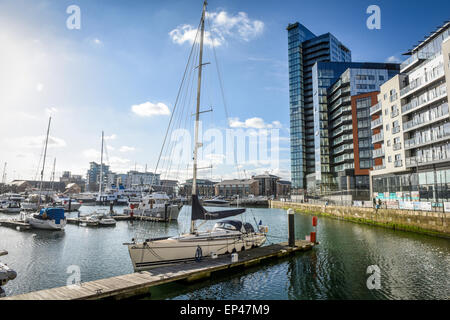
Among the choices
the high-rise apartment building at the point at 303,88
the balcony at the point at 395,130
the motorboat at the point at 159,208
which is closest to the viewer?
the balcony at the point at 395,130

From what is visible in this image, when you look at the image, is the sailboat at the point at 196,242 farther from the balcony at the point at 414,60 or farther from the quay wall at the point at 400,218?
the balcony at the point at 414,60

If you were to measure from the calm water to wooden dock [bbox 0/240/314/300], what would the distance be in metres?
0.63

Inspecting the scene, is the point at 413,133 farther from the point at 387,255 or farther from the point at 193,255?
the point at 193,255

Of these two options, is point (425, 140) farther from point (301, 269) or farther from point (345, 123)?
point (345, 123)

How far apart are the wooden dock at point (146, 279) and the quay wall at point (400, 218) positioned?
2011cm

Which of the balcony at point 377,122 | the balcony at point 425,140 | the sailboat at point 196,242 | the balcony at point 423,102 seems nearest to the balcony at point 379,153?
the balcony at point 377,122

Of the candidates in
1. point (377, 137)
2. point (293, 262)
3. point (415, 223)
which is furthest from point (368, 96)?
point (293, 262)

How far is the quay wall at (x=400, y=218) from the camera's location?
2844 centimetres

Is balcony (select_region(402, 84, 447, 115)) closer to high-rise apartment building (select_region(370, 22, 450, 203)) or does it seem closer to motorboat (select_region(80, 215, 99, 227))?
high-rise apartment building (select_region(370, 22, 450, 203))

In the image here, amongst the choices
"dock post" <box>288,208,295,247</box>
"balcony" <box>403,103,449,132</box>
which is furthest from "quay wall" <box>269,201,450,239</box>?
"dock post" <box>288,208,295,247</box>

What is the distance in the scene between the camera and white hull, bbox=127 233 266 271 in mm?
15312

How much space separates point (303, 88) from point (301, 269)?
12091 centimetres
